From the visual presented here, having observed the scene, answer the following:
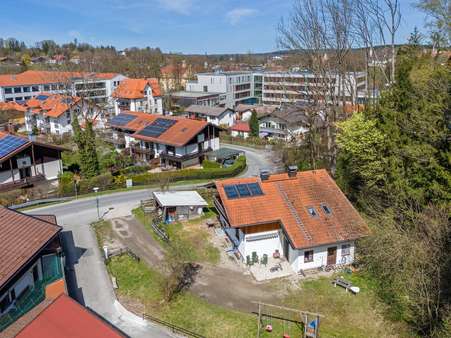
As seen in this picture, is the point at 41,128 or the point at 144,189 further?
the point at 41,128

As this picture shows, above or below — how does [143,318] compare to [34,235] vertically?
below

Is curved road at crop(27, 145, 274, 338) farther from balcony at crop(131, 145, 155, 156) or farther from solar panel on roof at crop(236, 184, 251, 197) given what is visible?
balcony at crop(131, 145, 155, 156)

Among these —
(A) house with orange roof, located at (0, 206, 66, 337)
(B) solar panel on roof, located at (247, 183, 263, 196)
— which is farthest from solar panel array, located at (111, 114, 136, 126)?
(A) house with orange roof, located at (0, 206, 66, 337)

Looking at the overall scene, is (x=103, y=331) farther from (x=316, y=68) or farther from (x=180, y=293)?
(x=316, y=68)

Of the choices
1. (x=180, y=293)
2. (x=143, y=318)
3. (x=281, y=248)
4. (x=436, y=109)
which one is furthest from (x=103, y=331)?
(x=436, y=109)

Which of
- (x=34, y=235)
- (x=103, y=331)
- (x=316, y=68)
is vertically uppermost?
(x=316, y=68)
